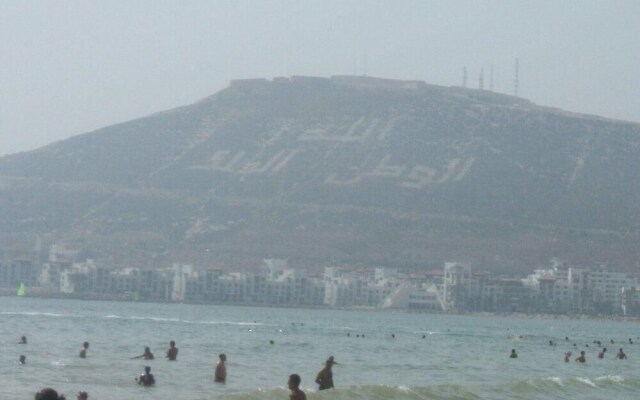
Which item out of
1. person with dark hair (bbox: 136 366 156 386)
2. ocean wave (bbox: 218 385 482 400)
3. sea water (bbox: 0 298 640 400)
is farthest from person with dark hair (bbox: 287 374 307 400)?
person with dark hair (bbox: 136 366 156 386)

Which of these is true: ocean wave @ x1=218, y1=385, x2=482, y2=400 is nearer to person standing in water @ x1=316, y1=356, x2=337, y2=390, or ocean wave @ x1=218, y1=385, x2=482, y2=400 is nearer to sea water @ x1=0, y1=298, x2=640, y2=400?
sea water @ x1=0, y1=298, x2=640, y2=400

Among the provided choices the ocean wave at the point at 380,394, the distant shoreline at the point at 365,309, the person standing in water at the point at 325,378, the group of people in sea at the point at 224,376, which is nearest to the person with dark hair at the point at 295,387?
the group of people in sea at the point at 224,376

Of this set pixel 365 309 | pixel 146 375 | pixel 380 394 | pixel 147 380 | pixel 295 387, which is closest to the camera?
pixel 295 387

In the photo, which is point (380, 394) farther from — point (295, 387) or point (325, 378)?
point (295, 387)

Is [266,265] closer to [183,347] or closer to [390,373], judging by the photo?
[183,347]

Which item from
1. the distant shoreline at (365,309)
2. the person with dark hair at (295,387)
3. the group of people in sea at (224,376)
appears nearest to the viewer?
the person with dark hair at (295,387)

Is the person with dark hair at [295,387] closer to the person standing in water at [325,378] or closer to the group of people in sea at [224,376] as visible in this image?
the group of people in sea at [224,376]

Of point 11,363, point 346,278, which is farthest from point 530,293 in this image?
point 11,363

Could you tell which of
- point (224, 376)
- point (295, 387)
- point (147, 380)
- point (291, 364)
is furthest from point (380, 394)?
point (295, 387)
